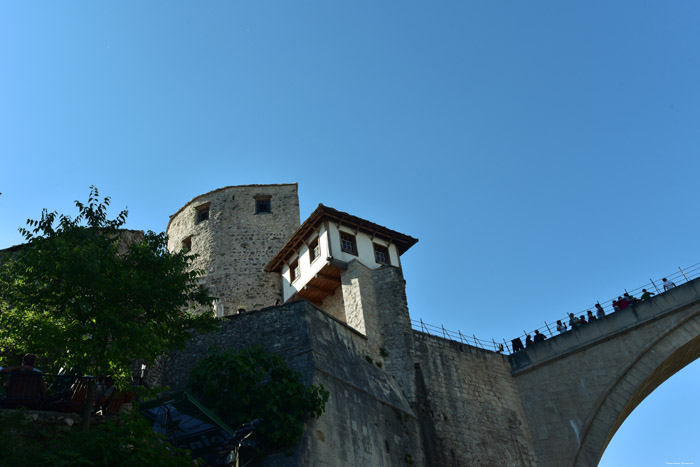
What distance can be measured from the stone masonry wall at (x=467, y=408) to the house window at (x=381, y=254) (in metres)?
3.22

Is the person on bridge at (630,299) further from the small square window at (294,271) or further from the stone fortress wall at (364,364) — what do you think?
the small square window at (294,271)

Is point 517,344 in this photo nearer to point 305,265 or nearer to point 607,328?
point 607,328

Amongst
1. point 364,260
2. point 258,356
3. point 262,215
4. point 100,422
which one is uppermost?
point 262,215

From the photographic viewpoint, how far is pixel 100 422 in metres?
11.6

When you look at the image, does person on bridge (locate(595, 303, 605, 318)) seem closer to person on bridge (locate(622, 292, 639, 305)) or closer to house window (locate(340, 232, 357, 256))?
person on bridge (locate(622, 292, 639, 305))

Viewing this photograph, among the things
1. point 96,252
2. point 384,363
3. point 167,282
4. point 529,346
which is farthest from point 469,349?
point 96,252

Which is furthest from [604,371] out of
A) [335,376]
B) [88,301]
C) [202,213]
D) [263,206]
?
[202,213]

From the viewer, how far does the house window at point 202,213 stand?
27750 millimetres

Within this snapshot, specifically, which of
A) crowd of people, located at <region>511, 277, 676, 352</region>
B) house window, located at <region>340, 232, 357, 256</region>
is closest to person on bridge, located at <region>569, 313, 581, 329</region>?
crowd of people, located at <region>511, 277, 676, 352</region>

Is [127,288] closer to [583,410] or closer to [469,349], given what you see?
[469,349]

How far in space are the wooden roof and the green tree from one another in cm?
922

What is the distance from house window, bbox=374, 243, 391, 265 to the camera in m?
22.6

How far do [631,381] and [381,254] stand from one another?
9.33 m

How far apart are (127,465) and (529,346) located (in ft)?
56.9
